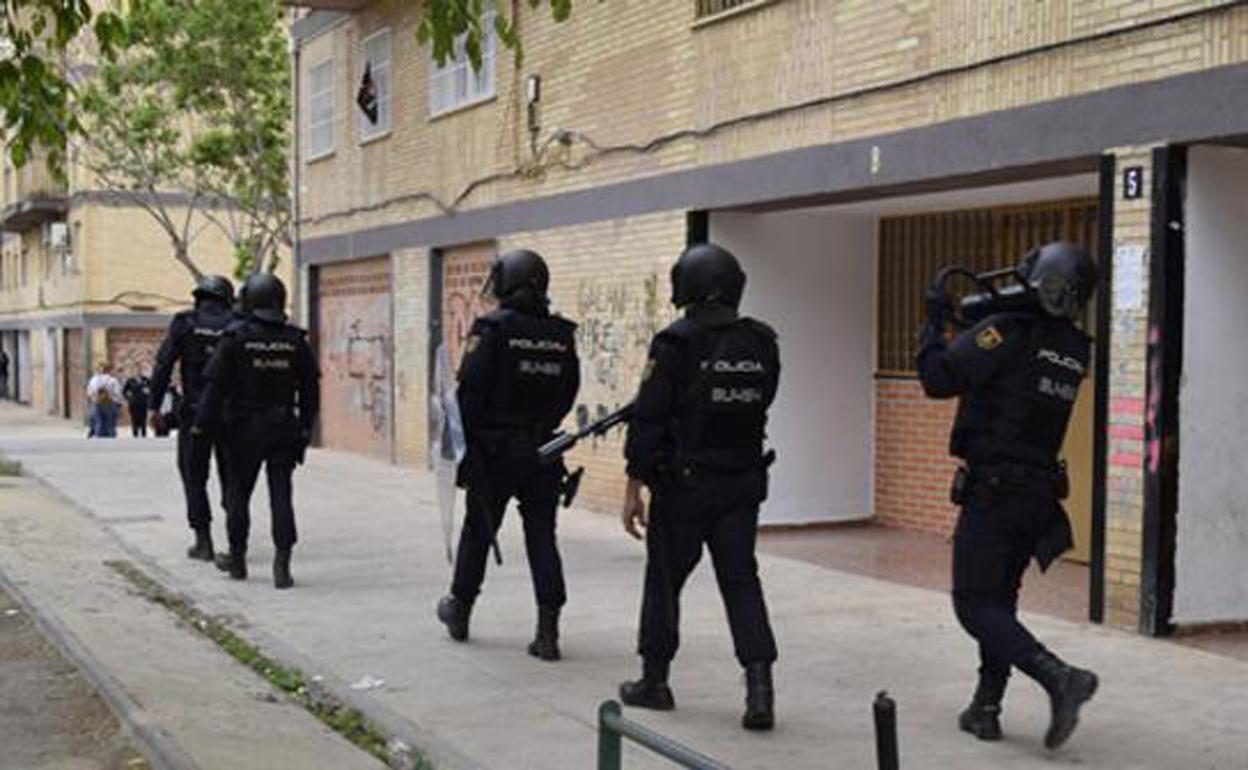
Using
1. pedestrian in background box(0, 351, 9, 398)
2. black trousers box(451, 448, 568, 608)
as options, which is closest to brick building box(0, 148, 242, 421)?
pedestrian in background box(0, 351, 9, 398)

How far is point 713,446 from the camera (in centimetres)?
579

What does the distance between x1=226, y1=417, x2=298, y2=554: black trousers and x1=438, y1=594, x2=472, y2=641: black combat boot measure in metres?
1.89

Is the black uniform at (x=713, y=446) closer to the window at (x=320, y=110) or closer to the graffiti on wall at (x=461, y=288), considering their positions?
the graffiti on wall at (x=461, y=288)

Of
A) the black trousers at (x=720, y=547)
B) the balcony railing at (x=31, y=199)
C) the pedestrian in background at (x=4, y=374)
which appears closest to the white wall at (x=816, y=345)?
the black trousers at (x=720, y=547)

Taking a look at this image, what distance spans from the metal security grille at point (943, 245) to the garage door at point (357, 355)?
24.8 feet

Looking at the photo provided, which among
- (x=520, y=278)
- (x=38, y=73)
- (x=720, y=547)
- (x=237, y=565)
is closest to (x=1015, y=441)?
(x=720, y=547)

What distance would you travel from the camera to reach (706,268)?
19.1 ft

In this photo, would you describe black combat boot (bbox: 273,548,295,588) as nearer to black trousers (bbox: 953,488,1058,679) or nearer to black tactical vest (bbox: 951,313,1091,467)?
black trousers (bbox: 953,488,1058,679)

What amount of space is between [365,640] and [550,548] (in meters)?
1.26

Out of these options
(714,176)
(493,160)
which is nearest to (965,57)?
(714,176)

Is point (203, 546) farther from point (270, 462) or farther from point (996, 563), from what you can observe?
point (996, 563)

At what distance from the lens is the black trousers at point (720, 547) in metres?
5.80

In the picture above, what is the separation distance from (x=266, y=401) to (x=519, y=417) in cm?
255

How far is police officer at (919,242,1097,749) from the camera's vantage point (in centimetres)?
537
